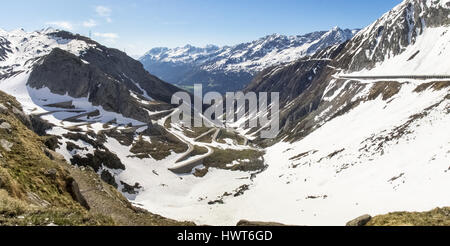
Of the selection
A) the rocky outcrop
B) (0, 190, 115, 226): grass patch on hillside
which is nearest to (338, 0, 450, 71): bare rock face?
the rocky outcrop

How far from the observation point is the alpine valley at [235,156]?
651 inches

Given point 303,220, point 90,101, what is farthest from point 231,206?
point 90,101

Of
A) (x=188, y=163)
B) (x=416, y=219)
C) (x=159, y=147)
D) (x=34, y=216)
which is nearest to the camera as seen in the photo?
(x=34, y=216)

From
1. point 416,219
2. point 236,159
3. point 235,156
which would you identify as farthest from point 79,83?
point 416,219

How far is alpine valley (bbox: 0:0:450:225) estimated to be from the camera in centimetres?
1655

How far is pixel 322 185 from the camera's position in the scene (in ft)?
158

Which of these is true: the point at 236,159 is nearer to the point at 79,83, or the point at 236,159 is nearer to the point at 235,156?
the point at 235,156

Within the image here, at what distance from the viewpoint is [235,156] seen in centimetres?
10956

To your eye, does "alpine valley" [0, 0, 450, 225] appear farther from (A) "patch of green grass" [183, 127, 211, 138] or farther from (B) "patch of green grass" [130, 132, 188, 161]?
(A) "patch of green grass" [183, 127, 211, 138]

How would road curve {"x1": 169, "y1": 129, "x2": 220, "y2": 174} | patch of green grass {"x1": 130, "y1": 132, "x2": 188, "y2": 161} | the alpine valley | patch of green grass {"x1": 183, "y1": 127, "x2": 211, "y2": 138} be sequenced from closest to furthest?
the alpine valley → road curve {"x1": 169, "y1": 129, "x2": 220, "y2": 174} → patch of green grass {"x1": 130, "y1": 132, "x2": 188, "y2": 161} → patch of green grass {"x1": 183, "y1": 127, "x2": 211, "y2": 138}

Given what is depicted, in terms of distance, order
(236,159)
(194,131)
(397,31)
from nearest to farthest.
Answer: (236,159) → (194,131) → (397,31)

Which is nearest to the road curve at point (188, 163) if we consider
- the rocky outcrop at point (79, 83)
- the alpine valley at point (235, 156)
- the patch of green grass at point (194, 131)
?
the alpine valley at point (235, 156)

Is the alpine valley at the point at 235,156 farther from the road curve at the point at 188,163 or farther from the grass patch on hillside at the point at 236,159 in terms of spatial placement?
the grass patch on hillside at the point at 236,159
